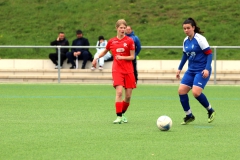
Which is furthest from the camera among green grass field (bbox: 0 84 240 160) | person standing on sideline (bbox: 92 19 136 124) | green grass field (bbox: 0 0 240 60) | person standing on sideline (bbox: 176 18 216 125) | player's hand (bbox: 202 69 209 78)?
green grass field (bbox: 0 0 240 60)

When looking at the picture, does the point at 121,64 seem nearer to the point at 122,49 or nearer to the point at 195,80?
the point at 122,49

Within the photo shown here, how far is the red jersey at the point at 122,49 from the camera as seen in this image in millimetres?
12047

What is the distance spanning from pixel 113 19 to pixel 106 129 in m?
22.2

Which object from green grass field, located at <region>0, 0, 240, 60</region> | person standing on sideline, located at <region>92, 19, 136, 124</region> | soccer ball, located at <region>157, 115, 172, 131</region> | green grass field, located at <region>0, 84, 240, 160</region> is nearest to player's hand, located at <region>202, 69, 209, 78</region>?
green grass field, located at <region>0, 84, 240, 160</region>

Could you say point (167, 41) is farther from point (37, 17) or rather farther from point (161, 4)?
point (37, 17)

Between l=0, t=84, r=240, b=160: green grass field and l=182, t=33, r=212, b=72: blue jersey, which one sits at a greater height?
l=182, t=33, r=212, b=72: blue jersey

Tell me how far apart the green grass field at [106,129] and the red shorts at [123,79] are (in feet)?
2.22

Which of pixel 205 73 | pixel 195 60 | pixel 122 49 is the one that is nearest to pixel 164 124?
pixel 205 73

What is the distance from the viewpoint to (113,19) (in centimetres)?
3278

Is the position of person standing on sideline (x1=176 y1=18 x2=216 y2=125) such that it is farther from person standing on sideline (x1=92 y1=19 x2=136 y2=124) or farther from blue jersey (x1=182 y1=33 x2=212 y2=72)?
person standing on sideline (x1=92 y1=19 x2=136 y2=124)

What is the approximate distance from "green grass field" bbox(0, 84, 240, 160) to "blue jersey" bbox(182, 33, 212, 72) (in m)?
1.01

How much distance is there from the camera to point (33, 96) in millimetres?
18359

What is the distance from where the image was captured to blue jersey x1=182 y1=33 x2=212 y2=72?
11516 mm

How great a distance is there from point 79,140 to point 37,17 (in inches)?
977
